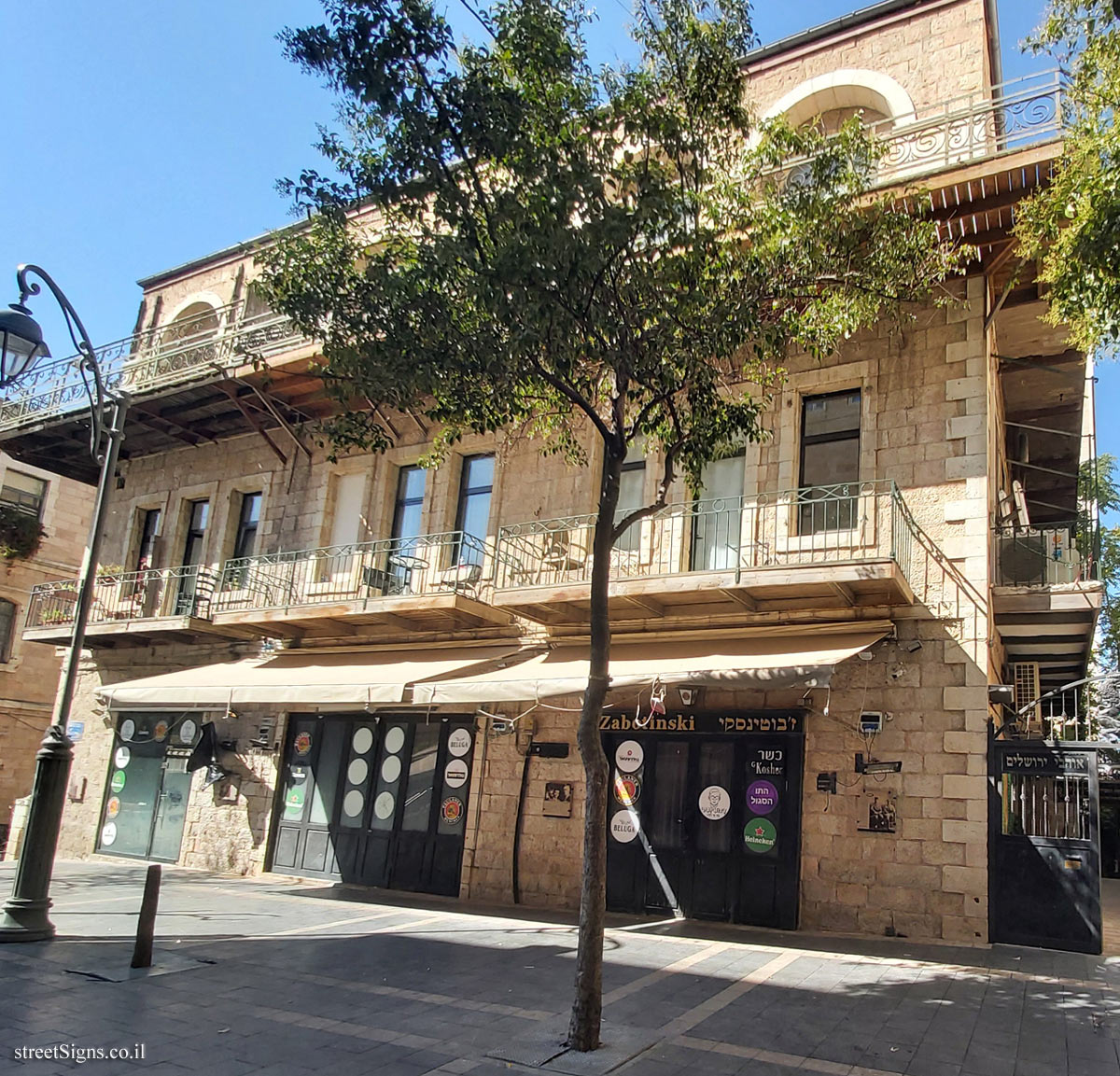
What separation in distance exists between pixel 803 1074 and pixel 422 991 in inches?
128

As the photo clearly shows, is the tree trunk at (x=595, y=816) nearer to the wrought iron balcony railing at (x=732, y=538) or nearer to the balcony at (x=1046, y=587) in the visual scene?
the wrought iron balcony railing at (x=732, y=538)

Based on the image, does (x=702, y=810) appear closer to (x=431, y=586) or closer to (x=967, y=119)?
(x=431, y=586)

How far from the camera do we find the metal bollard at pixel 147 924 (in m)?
7.76

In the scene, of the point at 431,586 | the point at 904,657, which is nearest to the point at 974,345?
the point at 904,657

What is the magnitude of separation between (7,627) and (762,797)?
22694 mm

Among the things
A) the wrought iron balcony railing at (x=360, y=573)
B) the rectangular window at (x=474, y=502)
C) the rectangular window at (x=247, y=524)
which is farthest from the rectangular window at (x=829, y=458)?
the rectangular window at (x=247, y=524)

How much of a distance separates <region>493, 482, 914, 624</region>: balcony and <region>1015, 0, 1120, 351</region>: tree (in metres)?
2.91

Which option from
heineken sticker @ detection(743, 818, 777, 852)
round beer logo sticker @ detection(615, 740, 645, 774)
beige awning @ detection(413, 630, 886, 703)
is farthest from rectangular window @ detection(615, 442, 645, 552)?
heineken sticker @ detection(743, 818, 777, 852)

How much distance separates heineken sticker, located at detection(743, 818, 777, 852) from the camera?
10.8 meters

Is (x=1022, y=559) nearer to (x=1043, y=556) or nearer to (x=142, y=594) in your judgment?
(x=1043, y=556)

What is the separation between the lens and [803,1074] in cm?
547

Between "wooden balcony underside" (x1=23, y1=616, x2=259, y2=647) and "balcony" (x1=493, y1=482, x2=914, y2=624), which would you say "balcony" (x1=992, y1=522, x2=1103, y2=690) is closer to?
"balcony" (x1=493, y1=482, x2=914, y2=624)

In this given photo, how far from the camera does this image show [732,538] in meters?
12.2

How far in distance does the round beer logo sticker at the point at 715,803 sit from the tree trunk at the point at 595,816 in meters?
5.23
